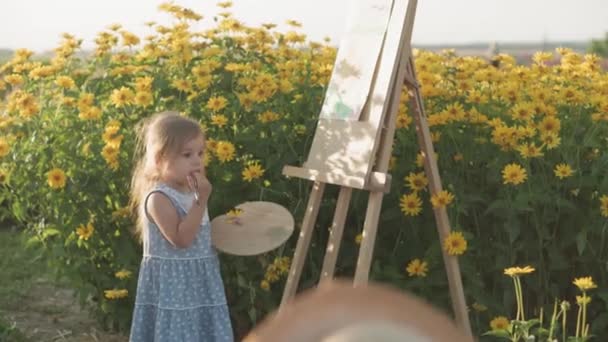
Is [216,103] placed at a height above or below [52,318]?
above

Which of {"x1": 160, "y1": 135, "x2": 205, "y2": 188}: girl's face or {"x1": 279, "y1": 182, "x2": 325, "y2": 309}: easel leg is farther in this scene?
{"x1": 279, "y1": 182, "x2": 325, "y2": 309}: easel leg

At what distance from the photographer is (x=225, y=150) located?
3.92 meters

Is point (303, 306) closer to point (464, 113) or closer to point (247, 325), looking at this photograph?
point (464, 113)

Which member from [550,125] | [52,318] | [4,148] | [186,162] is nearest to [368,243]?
[186,162]

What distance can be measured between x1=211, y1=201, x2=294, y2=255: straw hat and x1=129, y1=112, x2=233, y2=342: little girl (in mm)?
67

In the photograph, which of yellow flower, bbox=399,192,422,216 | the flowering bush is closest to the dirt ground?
the flowering bush

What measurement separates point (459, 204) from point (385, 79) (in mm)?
636

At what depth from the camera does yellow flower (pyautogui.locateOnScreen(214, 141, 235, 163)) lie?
12.9 feet

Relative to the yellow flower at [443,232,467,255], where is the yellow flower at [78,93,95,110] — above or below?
above

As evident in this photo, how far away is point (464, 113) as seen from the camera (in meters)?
4.00

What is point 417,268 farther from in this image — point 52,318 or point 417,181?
point 52,318

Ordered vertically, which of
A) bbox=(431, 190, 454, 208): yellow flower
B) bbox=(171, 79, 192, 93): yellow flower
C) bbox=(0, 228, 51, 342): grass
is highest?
bbox=(171, 79, 192, 93): yellow flower

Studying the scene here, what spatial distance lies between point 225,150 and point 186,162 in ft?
2.39

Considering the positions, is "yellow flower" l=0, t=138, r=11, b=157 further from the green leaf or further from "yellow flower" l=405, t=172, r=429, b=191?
the green leaf
